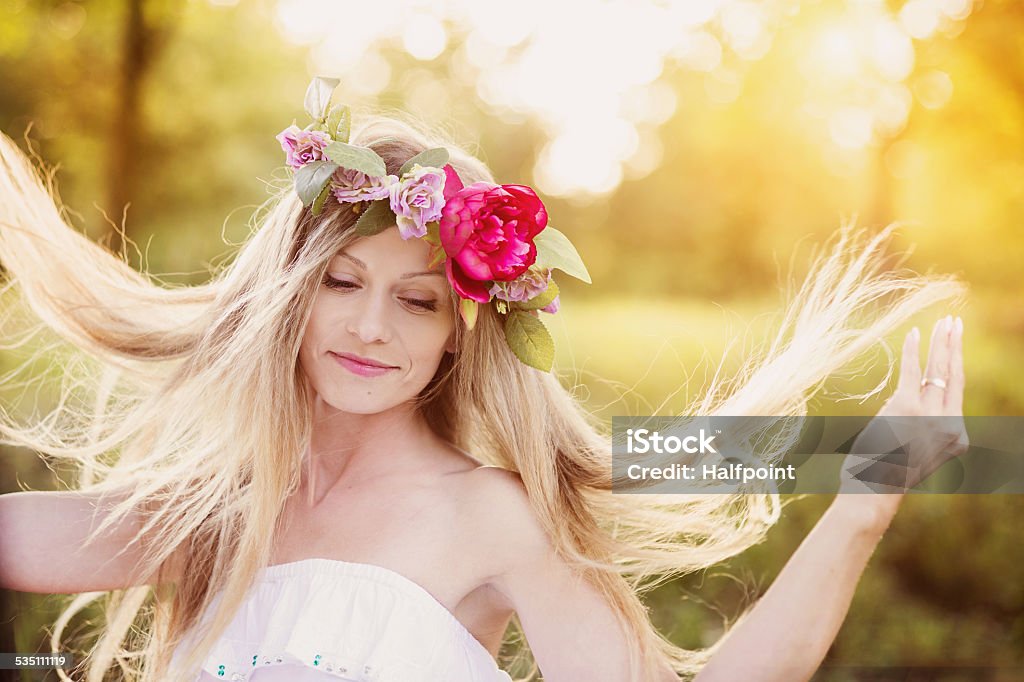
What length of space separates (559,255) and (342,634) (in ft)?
2.53

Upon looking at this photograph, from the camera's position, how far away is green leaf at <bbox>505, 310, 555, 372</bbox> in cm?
170

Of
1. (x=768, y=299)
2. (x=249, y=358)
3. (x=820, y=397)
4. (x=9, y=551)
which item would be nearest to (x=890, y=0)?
(x=768, y=299)

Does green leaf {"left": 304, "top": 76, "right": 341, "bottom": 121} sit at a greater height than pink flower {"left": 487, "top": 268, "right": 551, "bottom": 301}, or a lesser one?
greater

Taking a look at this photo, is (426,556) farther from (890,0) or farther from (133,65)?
(133,65)

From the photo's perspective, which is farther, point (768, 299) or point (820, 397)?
point (768, 299)

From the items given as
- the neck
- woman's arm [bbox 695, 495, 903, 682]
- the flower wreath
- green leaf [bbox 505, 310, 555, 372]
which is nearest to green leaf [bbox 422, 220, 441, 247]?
the flower wreath

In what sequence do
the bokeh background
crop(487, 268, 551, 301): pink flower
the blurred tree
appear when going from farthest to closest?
the blurred tree → the bokeh background → crop(487, 268, 551, 301): pink flower

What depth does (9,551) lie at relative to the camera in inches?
73.5

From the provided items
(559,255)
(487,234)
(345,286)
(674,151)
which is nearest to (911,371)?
(559,255)

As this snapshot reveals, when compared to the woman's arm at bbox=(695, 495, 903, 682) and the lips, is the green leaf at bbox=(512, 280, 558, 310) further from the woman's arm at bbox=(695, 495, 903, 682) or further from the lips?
the woman's arm at bbox=(695, 495, 903, 682)

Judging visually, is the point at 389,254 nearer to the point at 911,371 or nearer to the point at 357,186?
the point at 357,186

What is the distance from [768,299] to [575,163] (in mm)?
1267

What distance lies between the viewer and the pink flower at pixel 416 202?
1566 millimetres

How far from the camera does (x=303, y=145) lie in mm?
1655
